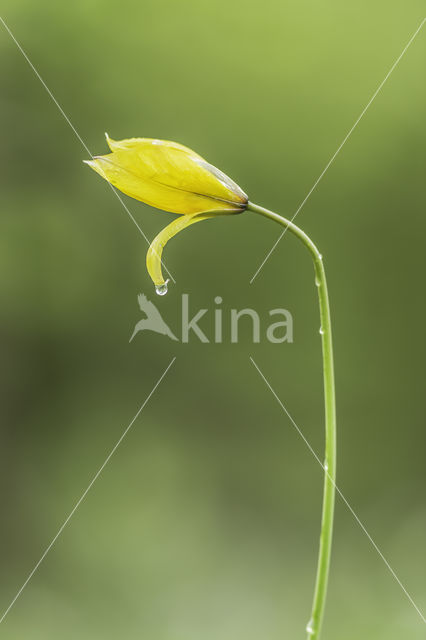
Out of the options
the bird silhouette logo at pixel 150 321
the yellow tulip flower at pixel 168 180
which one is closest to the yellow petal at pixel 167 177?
the yellow tulip flower at pixel 168 180

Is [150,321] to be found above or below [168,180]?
below

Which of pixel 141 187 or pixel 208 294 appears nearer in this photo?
→ pixel 141 187

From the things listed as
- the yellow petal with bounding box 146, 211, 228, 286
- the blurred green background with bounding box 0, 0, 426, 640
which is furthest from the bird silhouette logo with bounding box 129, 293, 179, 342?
the yellow petal with bounding box 146, 211, 228, 286

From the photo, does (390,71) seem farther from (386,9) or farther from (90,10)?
(90,10)

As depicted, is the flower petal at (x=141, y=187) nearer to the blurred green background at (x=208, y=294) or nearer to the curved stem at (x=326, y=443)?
the curved stem at (x=326, y=443)

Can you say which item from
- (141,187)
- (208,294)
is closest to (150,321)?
(208,294)

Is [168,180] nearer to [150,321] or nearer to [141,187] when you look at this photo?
[141,187]
